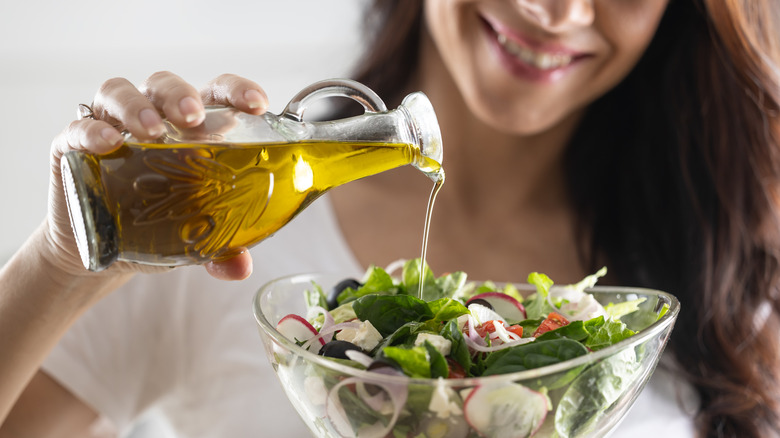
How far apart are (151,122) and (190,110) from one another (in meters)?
0.04

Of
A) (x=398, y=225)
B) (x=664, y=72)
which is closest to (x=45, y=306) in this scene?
(x=398, y=225)

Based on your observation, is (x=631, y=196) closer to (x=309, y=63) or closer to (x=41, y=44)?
(x=309, y=63)

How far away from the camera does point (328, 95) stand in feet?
2.90

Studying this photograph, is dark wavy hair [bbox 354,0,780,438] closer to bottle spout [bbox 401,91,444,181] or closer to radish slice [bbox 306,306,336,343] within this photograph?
bottle spout [bbox 401,91,444,181]

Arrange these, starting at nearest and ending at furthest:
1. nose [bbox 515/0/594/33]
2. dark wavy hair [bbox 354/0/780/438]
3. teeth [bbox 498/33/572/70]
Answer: nose [bbox 515/0/594/33] → teeth [bbox 498/33/572/70] → dark wavy hair [bbox 354/0/780/438]

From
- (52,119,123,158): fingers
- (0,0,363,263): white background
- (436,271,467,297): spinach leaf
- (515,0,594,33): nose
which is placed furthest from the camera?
(0,0,363,263): white background

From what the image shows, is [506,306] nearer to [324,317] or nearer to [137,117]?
[324,317]

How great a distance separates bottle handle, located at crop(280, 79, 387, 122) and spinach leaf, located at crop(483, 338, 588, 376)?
332mm

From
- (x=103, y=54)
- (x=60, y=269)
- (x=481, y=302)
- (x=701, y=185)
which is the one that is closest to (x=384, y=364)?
(x=481, y=302)

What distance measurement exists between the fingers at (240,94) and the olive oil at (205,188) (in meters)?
0.07

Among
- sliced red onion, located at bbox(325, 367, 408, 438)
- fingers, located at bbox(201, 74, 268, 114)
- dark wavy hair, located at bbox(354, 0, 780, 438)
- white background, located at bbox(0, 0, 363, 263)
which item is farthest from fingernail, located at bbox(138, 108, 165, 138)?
white background, located at bbox(0, 0, 363, 263)

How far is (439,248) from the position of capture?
188cm

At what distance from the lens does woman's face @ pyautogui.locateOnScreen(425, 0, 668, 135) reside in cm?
150

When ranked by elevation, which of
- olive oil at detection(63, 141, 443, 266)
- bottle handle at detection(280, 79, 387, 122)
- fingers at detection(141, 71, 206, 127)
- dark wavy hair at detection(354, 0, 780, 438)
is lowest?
dark wavy hair at detection(354, 0, 780, 438)
